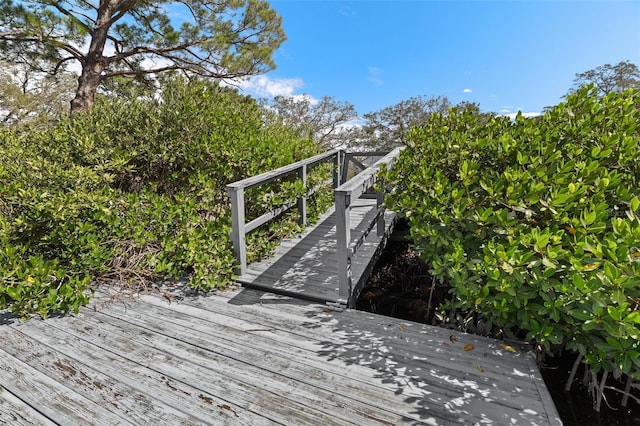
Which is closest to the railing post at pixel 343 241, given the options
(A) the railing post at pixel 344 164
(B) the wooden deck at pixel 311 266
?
(B) the wooden deck at pixel 311 266

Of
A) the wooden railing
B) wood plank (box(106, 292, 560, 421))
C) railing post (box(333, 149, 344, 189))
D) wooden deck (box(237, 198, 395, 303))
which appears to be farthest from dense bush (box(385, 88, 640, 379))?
railing post (box(333, 149, 344, 189))

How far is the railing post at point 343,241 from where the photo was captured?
8.10ft

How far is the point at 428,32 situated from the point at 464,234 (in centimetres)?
1378

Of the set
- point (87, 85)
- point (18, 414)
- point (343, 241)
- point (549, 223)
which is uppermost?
point (87, 85)

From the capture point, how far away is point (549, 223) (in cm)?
186

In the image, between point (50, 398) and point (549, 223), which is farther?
A: point (549, 223)

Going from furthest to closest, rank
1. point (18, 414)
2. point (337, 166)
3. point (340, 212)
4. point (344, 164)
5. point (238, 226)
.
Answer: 1. point (344, 164)
2. point (337, 166)
3. point (238, 226)
4. point (340, 212)
5. point (18, 414)

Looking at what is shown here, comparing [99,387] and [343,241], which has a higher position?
[343,241]

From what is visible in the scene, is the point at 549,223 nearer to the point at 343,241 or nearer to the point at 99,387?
the point at 343,241

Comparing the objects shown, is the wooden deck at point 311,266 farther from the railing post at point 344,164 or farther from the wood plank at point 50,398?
the railing post at point 344,164

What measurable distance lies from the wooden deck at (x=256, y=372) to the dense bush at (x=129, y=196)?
1.65ft

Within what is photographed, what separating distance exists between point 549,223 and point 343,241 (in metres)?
1.40

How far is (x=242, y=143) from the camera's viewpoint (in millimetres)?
3971

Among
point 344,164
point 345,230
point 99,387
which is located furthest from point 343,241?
point 344,164
